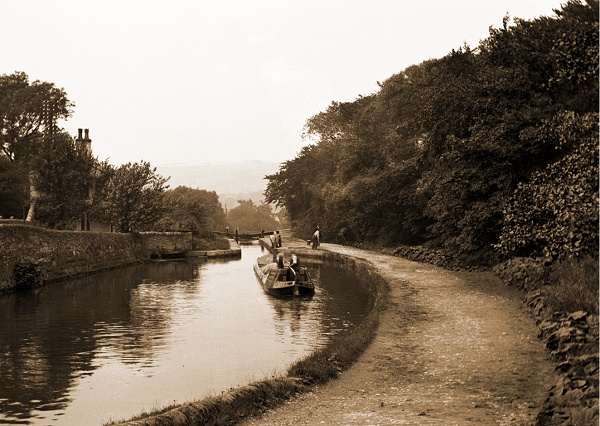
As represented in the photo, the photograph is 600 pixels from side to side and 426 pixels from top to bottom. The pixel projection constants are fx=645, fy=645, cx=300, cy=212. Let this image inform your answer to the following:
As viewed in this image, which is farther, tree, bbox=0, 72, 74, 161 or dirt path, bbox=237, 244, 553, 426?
tree, bbox=0, 72, 74, 161

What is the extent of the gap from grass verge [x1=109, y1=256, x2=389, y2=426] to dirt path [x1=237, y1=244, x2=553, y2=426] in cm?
23

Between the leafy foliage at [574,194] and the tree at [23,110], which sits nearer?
the leafy foliage at [574,194]

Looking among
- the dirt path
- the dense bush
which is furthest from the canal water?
the dirt path

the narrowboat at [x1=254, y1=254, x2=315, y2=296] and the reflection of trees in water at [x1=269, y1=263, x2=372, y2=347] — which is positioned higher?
the narrowboat at [x1=254, y1=254, x2=315, y2=296]

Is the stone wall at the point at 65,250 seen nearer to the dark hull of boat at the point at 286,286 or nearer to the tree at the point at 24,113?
the dark hull of boat at the point at 286,286

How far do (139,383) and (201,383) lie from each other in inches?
49.3

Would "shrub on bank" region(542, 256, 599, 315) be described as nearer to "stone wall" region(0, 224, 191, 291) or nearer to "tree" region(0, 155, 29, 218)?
"stone wall" region(0, 224, 191, 291)

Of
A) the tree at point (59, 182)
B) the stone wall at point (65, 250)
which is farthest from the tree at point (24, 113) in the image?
the stone wall at point (65, 250)

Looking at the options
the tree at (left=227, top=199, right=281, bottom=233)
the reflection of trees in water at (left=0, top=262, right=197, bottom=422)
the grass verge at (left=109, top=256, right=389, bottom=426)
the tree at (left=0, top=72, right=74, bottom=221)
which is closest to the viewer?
the grass verge at (left=109, top=256, right=389, bottom=426)

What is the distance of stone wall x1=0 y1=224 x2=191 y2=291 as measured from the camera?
26.2m

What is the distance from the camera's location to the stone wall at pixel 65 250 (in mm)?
26156

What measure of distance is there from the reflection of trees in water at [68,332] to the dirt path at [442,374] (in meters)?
5.09

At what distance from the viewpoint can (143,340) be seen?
56.8ft

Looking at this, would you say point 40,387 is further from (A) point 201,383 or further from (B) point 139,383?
(A) point 201,383
